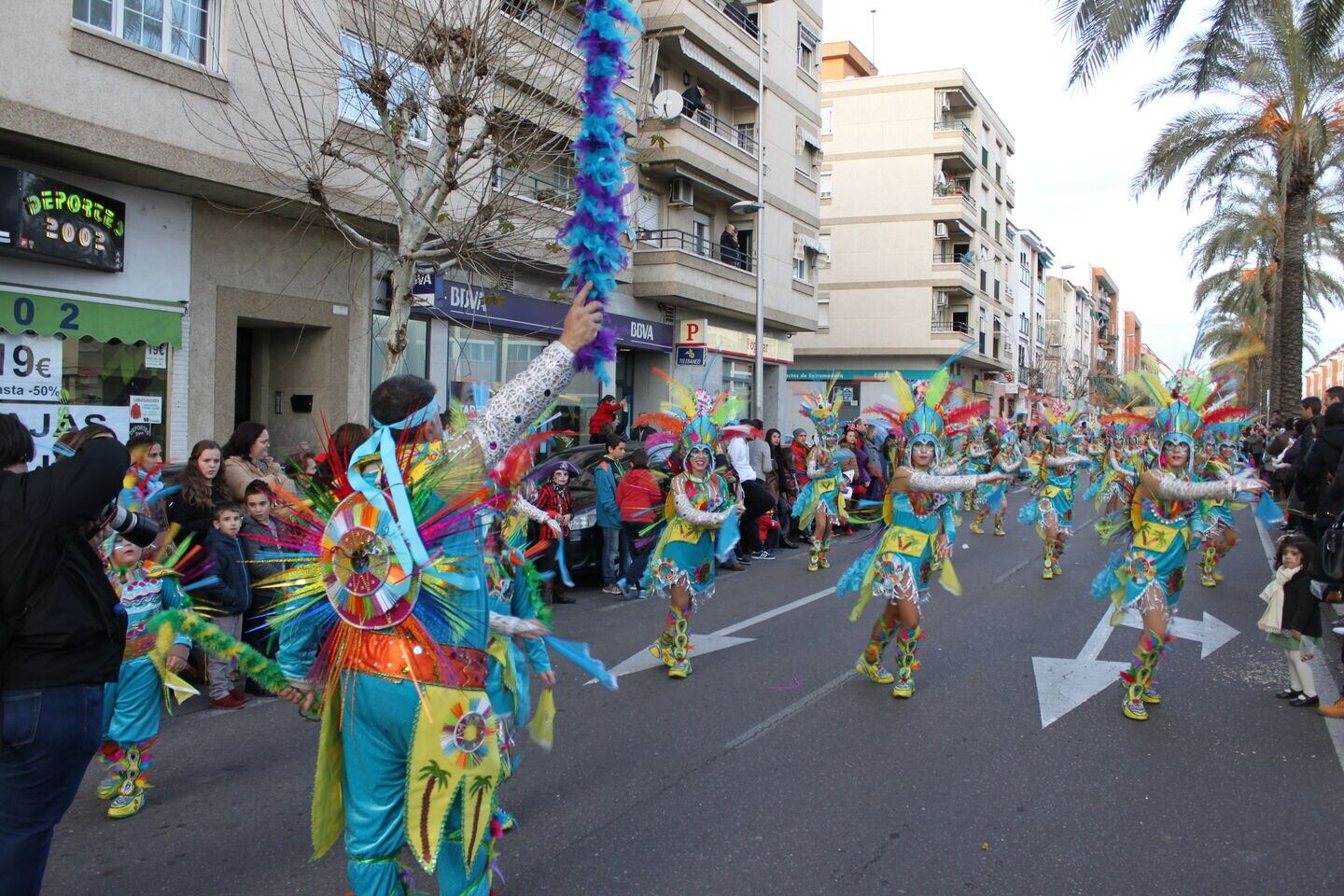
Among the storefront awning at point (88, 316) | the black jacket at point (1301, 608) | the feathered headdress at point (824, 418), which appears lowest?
the black jacket at point (1301, 608)

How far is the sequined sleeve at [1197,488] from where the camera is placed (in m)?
5.80

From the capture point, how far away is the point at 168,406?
11.3m

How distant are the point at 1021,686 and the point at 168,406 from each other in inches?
390

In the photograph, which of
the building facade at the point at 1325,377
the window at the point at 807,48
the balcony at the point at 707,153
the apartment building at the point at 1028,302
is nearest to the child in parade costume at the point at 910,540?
the balcony at the point at 707,153

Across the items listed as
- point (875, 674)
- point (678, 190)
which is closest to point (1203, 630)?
point (875, 674)

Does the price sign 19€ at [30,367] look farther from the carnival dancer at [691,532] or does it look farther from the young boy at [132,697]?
the carnival dancer at [691,532]

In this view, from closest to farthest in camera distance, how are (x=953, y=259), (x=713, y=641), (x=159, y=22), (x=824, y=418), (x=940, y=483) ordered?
1. (x=940, y=483)
2. (x=713, y=641)
3. (x=159, y=22)
4. (x=824, y=418)
5. (x=953, y=259)

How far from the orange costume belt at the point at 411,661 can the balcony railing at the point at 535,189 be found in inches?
124

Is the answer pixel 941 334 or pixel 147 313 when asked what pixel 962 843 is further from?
pixel 941 334

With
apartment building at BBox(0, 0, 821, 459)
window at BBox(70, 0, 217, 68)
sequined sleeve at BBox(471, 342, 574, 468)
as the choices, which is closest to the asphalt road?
sequined sleeve at BBox(471, 342, 574, 468)

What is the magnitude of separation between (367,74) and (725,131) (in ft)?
49.5

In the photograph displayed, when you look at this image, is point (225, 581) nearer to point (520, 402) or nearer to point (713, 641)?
point (713, 641)

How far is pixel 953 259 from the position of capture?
42156 mm

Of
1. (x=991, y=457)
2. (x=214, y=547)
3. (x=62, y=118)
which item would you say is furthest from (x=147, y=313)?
(x=991, y=457)
